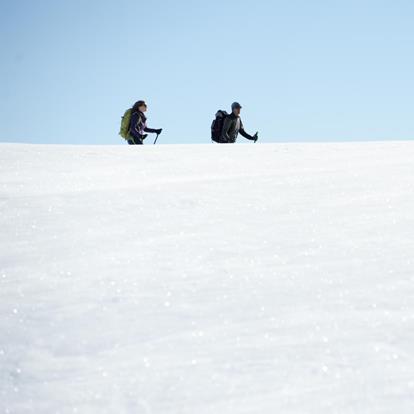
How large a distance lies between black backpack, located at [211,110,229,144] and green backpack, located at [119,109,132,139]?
3.69 ft

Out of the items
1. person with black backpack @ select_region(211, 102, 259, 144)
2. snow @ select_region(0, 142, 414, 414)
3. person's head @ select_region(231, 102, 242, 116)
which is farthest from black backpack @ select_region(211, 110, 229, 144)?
snow @ select_region(0, 142, 414, 414)

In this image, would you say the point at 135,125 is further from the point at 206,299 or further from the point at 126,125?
the point at 206,299

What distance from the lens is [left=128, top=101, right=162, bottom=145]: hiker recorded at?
7395mm

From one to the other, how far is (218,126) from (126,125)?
1222 millimetres

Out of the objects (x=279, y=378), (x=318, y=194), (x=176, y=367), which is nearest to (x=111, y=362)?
(x=176, y=367)

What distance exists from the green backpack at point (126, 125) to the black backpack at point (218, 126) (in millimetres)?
1126

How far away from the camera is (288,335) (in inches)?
47.8

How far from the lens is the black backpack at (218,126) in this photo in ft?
25.4

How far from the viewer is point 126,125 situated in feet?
24.6

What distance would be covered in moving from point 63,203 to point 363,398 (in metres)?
1.39

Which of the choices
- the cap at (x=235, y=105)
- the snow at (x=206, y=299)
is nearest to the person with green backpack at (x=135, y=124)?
the cap at (x=235, y=105)

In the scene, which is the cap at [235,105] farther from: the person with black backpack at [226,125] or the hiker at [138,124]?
the hiker at [138,124]

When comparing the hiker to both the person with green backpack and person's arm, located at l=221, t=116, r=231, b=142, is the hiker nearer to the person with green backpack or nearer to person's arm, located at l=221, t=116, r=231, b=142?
the person with green backpack

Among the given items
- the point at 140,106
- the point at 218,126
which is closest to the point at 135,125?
the point at 140,106
